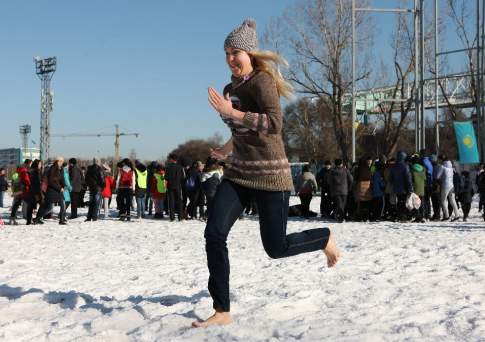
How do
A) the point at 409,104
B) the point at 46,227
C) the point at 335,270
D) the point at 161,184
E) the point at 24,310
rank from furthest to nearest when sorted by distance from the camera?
the point at 409,104 → the point at 161,184 → the point at 46,227 → the point at 335,270 → the point at 24,310

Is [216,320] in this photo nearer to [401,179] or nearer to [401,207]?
[401,179]

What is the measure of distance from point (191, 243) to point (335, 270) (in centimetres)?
404

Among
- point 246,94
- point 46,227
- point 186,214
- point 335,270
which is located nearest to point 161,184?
point 186,214

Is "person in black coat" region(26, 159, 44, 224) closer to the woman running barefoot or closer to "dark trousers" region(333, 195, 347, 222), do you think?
"dark trousers" region(333, 195, 347, 222)

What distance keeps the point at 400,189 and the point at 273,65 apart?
1137cm

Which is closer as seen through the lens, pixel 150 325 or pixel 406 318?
pixel 150 325

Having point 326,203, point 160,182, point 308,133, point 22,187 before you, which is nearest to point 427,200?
point 326,203

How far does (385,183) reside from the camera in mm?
15320

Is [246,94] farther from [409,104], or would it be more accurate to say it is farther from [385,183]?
[409,104]

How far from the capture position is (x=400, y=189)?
14.7 m

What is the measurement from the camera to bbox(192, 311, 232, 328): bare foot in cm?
395

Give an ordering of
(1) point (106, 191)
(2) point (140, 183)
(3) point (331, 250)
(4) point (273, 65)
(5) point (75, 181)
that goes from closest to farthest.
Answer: (4) point (273, 65) → (3) point (331, 250) → (5) point (75, 181) → (2) point (140, 183) → (1) point (106, 191)

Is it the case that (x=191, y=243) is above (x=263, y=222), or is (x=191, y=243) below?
below

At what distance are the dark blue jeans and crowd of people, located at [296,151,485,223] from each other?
35.9ft
